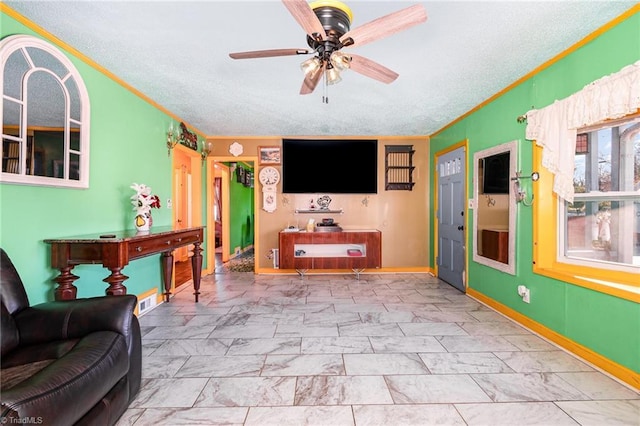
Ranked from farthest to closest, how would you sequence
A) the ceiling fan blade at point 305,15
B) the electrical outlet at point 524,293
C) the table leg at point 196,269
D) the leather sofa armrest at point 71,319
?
the table leg at point 196,269 → the electrical outlet at point 524,293 → the leather sofa armrest at point 71,319 → the ceiling fan blade at point 305,15

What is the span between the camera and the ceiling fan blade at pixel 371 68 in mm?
1947

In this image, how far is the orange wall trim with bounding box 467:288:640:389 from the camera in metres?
1.87

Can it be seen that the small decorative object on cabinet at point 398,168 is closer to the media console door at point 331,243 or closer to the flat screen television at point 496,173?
the media console door at point 331,243

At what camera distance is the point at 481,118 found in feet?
11.5

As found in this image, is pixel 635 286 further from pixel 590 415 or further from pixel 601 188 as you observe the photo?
pixel 590 415

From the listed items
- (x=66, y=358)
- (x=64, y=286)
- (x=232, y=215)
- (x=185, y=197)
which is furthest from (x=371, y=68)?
(x=232, y=215)

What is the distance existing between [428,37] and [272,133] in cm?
315

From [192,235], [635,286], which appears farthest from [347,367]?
[192,235]

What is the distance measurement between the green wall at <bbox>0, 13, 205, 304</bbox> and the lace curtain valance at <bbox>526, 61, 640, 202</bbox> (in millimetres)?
3925

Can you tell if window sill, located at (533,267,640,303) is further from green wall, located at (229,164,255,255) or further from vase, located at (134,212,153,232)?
green wall, located at (229,164,255,255)

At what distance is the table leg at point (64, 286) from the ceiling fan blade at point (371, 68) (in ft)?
8.02

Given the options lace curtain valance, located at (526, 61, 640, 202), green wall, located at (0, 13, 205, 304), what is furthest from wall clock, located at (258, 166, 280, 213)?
lace curtain valance, located at (526, 61, 640, 202)

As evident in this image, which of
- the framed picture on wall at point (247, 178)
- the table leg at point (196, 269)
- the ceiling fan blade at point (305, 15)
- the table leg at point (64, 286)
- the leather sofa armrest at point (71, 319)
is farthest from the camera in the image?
the framed picture on wall at point (247, 178)

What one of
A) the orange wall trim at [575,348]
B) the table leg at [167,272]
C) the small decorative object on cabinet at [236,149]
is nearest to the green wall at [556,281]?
the orange wall trim at [575,348]
